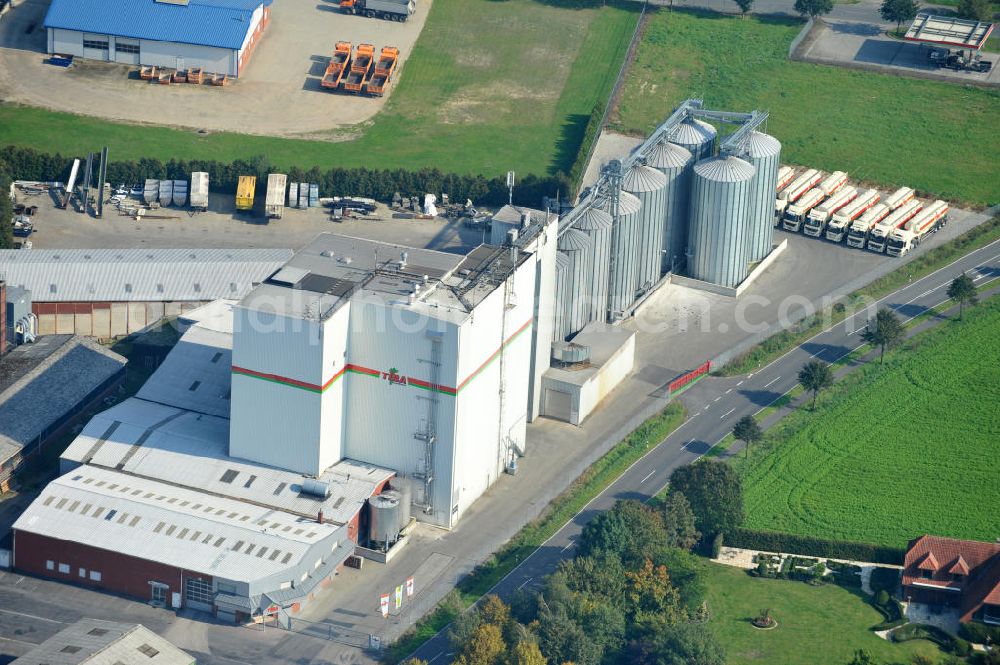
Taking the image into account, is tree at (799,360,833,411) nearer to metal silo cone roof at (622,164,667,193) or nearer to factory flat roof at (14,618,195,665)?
metal silo cone roof at (622,164,667,193)

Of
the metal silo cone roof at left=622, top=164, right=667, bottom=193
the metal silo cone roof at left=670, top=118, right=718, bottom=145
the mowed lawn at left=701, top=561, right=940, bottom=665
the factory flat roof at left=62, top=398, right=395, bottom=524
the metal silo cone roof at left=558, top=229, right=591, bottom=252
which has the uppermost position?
the metal silo cone roof at left=670, top=118, right=718, bottom=145

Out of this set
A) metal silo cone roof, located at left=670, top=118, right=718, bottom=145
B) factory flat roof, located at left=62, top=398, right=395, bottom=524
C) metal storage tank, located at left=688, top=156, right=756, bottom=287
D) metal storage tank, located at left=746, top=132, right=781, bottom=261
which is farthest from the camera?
metal silo cone roof, located at left=670, top=118, right=718, bottom=145

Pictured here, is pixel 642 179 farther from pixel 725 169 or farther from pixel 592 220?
pixel 592 220

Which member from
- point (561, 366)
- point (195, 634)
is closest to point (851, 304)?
point (561, 366)

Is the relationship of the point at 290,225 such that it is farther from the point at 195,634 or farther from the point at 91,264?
the point at 195,634

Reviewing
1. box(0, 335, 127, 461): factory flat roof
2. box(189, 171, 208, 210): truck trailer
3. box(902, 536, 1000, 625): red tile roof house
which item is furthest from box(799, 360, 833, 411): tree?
box(189, 171, 208, 210): truck trailer

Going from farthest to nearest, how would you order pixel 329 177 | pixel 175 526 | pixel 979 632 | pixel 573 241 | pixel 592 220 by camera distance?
pixel 329 177 < pixel 592 220 < pixel 573 241 < pixel 175 526 < pixel 979 632

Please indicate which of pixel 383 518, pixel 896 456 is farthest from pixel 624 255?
pixel 383 518
